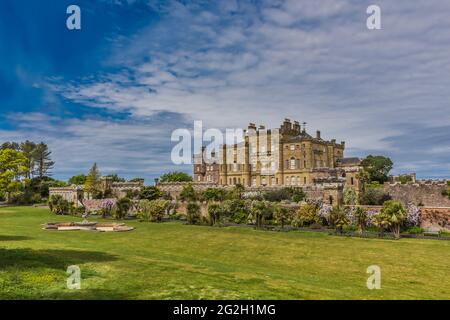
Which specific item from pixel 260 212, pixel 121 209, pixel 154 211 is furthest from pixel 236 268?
pixel 121 209

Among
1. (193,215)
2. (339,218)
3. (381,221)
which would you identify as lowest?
(193,215)

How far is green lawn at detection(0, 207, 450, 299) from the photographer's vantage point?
423 inches

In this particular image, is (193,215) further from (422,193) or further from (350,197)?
(422,193)

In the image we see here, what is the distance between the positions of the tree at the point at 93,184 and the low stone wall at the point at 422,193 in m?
45.5

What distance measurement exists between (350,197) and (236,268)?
28650 millimetres

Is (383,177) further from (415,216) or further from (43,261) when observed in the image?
(43,261)

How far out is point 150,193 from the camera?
59312 millimetres

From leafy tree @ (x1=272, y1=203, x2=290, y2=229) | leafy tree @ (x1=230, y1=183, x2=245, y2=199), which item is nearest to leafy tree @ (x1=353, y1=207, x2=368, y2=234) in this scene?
leafy tree @ (x1=272, y1=203, x2=290, y2=229)

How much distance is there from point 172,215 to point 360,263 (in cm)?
3220

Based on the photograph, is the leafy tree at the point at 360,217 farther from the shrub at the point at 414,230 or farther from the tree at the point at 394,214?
the shrub at the point at 414,230
